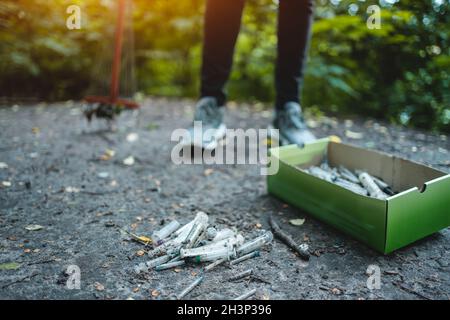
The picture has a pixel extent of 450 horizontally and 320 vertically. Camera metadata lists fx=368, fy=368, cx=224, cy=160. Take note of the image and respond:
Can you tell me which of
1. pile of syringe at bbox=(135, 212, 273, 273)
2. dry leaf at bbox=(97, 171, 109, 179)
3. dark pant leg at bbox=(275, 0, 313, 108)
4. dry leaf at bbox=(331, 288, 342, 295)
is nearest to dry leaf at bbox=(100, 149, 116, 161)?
dry leaf at bbox=(97, 171, 109, 179)

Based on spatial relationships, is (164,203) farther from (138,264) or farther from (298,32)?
(298,32)

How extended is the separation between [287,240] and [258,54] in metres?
3.18

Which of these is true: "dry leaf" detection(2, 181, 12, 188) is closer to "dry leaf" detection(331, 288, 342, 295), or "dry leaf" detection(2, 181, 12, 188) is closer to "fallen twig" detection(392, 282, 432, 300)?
"dry leaf" detection(331, 288, 342, 295)

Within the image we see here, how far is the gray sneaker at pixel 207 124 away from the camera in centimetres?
237

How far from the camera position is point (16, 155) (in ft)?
7.91

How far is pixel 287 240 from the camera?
144 cm

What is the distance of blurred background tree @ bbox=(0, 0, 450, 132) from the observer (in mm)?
2994

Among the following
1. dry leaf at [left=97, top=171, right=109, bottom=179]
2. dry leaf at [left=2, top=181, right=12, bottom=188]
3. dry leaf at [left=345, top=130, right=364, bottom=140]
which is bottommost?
dry leaf at [left=2, top=181, right=12, bottom=188]

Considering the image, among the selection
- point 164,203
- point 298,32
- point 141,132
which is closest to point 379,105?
point 298,32

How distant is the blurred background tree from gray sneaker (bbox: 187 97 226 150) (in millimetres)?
1288

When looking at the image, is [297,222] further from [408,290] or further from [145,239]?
[145,239]

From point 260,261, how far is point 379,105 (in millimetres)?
2589

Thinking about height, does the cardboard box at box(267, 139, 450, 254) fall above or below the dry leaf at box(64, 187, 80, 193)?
above
